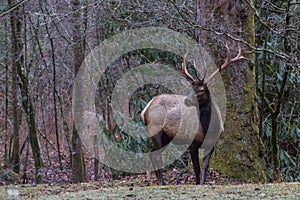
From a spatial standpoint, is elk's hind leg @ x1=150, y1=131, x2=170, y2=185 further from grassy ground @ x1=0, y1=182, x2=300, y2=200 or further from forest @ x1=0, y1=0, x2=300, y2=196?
grassy ground @ x1=0, y1=182, x2=300, y2=200

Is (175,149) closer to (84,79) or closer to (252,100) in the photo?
(84,79)

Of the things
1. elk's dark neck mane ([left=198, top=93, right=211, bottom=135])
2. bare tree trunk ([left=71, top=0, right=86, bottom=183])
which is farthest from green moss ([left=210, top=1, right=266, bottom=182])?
→ bare tree trunk ([left=71, top=0, right=86, bottom=183])

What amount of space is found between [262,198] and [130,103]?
265 inches

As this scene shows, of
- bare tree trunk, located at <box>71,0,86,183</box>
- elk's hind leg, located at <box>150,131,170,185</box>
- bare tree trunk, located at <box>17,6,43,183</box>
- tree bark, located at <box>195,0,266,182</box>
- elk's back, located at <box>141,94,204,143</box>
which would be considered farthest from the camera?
bare tree trunk, located at <box>17,6,43,183</box>

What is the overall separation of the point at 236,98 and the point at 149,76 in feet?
11.4

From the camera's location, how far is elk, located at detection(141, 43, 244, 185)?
7035mm

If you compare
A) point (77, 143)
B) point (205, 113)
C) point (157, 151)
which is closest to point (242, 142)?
point (205, 113)

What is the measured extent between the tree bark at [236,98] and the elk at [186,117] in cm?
45

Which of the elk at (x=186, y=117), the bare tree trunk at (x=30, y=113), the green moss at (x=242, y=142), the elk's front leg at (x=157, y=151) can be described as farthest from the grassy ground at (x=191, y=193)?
the bare tree trunk at (x=30, y=113)

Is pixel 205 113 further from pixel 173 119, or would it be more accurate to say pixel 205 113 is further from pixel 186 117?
pixel 173 119

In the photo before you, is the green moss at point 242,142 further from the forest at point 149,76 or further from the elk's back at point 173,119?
the elk's back at point 173,119

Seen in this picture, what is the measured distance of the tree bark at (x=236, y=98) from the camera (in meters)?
7.48

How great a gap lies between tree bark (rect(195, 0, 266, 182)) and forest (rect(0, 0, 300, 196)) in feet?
0.04

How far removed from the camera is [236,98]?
768 cm
